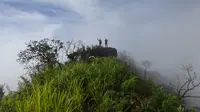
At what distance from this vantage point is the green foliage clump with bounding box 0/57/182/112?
410 cm

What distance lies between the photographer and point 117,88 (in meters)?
5.36

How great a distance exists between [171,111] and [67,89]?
1521mm

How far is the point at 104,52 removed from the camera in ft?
38.6

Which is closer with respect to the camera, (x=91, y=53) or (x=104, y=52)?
(x=91, y=53)

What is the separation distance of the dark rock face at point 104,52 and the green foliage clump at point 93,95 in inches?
195

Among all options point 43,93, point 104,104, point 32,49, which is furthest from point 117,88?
point 32,49

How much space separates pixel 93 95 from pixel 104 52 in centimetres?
678

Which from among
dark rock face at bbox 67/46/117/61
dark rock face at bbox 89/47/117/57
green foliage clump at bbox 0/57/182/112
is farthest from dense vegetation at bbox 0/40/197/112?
dark rock face at bbox 89/47/117/57

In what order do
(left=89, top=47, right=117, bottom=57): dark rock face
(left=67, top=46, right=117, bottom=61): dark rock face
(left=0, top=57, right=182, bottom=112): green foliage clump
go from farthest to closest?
(left=89, top=47, right=117, bottom=57): dark rock face → (left=67, top=46, right=117, bottom=61): dark rock face → (left=0, top=57, right=182, bottom=112): green foliage clump

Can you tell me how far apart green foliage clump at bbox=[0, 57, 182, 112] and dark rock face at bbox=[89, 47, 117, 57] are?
16.2ft

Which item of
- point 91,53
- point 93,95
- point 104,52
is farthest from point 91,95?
point 104,52

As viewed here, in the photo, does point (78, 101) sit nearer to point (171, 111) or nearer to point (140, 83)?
point (171, 111)

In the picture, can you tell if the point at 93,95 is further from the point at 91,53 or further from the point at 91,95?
the point at 91,53

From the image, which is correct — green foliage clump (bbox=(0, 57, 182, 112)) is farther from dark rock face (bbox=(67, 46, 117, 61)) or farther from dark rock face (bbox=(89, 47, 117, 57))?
dark rock face (bbox=(89, 47, 117, 57))
